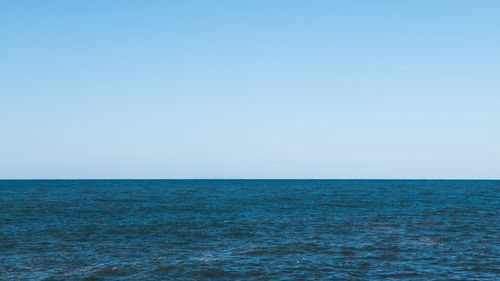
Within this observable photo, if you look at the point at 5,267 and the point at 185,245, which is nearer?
the point at 5,267

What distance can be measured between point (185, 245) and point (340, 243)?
12.8 metres

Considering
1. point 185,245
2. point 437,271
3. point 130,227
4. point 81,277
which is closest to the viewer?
point 81,277

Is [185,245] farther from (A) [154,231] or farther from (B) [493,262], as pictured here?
(B) [493,262]

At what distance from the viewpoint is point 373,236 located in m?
45.4

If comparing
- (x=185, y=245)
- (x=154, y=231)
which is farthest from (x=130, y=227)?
(x=185, y=245)

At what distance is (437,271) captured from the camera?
3164 cm

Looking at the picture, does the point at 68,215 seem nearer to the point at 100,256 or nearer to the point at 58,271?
the point at 100,256

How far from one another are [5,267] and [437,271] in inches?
1077

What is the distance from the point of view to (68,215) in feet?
210

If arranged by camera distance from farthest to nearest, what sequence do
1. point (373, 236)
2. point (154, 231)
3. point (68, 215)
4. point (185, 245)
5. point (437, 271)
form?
point (68, 215), point (154, 231), point (373, 236), point (185, 245), point (437, 271)

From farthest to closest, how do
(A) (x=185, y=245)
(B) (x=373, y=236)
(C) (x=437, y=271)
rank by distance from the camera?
1. (B) (x=373, y=236)
2. (A) (x=185, y=245)
3. (C) (x=437, y=271)

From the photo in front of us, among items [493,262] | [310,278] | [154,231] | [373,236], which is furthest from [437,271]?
[154,231]

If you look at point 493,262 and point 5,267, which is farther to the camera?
point 493,262

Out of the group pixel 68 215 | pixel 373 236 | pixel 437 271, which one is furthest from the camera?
pixel 68 215
